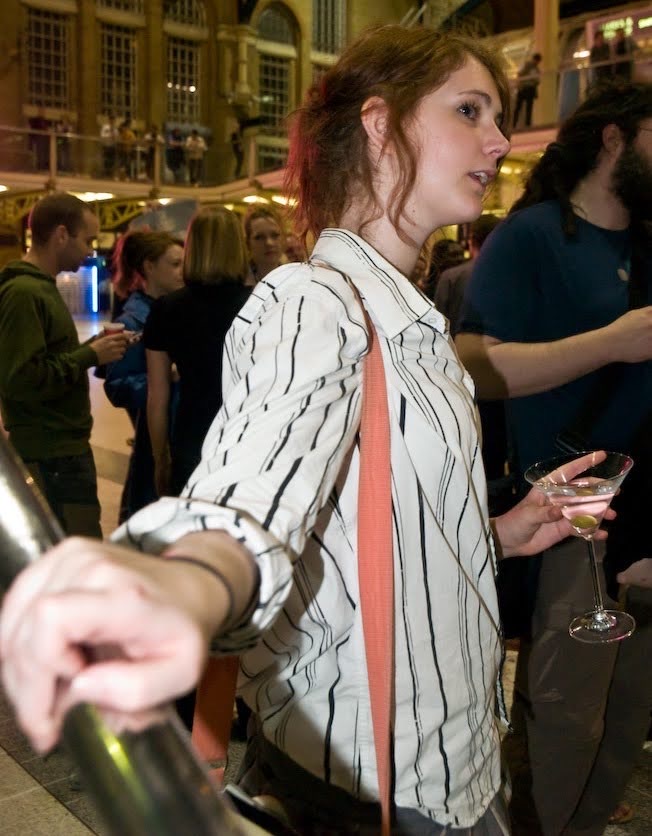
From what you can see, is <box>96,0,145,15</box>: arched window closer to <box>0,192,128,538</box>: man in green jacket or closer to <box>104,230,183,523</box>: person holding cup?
<box>104,230,183,523</box>: person holding cup

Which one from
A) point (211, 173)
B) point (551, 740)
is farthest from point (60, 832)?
point (211, 173)

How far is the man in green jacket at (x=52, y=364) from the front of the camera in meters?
3.56

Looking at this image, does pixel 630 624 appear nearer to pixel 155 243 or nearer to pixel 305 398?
pixel 305 398

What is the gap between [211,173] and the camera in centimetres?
2508

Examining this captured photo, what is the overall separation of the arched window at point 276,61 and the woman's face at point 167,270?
33.9 metres

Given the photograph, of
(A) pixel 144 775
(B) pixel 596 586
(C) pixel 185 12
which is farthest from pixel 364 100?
(C) pixel 185 12

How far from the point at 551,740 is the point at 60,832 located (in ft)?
4.50

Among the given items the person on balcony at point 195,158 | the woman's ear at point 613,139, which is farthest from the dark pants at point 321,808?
the person on balcony at point 195,158

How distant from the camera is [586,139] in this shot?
228cm

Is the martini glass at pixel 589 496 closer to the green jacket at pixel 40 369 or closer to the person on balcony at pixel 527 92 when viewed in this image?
the green jacket at pixel 40 369

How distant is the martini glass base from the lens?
6.37 feet

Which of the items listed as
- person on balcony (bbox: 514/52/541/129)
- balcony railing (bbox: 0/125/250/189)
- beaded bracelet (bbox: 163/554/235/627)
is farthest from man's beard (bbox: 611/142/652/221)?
balcony railing (bbox: 0/125/250/189)

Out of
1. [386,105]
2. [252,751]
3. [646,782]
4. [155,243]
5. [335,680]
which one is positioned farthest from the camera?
[155,243]

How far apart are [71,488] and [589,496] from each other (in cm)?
256
